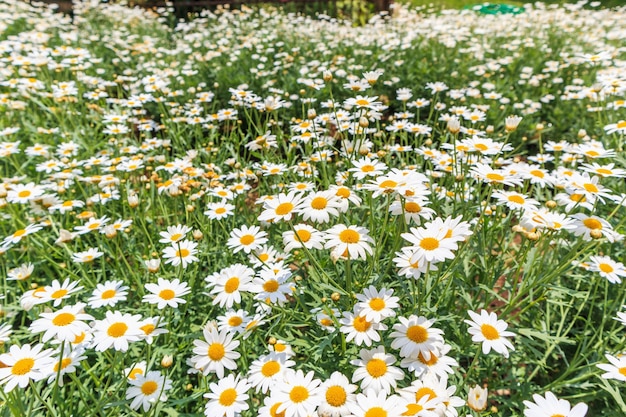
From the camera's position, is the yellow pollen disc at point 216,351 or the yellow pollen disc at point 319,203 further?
the yellow pollen disc at point 319,203

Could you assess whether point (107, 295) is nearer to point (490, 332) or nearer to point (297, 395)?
point (297, 395)

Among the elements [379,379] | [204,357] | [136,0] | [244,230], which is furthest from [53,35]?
[379,379]

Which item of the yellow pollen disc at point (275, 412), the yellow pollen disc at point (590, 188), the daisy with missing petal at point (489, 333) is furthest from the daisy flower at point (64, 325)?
the yellow pollen disc at point (590, 188)

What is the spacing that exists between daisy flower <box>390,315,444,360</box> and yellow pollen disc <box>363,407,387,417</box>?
237mm

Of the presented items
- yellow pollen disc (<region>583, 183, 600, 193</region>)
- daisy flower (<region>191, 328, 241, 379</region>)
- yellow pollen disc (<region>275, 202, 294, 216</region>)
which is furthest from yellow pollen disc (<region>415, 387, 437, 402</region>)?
yellow pollen disc (<region>583, 183, 600, 193</region>)

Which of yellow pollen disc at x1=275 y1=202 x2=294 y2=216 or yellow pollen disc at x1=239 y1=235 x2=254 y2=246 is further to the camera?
yellow pollen disc at x1=239 y1=235 x2=254 y2=246

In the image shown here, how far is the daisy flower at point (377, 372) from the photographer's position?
1.48 metres

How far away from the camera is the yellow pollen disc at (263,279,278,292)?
71.7 inches

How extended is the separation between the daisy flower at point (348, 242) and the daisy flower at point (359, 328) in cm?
23

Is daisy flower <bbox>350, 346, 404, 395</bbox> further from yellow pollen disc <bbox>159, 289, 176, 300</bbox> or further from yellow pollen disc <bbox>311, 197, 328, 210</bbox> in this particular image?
yellow pollen disc <bbox>159, 289, 176, 300</bbox>

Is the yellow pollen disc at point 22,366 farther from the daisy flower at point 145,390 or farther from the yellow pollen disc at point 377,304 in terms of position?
the yellow pollen disc at point 377,304

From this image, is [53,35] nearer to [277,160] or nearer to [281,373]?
[277,160]

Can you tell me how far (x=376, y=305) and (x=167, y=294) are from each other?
93 centimetres

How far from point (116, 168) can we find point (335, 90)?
3.01 m
